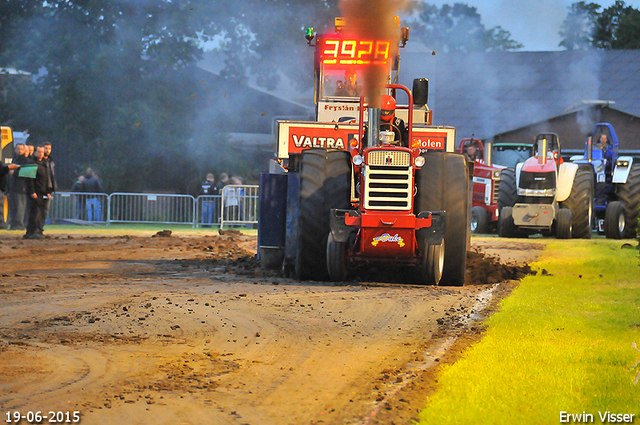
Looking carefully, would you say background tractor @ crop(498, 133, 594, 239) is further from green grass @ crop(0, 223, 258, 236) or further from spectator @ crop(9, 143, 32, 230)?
spectator @ crop(9, 143, 32, 230)

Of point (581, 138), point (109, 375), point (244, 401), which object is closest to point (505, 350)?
point (244, 401)

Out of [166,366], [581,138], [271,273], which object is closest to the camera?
[166,366]

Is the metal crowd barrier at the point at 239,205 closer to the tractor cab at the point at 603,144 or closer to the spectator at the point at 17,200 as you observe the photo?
the spectator at the point at 17,200

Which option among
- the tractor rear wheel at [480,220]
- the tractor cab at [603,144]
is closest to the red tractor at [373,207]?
the tractor rear wheel at [480,220]

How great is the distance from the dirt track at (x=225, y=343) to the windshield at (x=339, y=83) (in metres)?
5.79

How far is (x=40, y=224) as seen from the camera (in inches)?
776

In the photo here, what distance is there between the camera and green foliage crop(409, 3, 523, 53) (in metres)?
70.8

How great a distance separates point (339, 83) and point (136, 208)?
42.0 ft

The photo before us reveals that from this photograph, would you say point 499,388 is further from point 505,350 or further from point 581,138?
point 581,138

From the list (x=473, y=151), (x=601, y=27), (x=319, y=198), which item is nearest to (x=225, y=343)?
(x=319, y=198)

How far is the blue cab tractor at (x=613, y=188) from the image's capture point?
935 inches

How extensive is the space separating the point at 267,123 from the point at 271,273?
89.3 ft

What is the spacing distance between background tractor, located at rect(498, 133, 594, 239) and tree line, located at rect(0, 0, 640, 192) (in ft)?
49.0

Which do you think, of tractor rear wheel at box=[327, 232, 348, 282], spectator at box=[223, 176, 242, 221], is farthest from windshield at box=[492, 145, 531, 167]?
tractor rear wheel at box=[327, 232, 348, 282]
